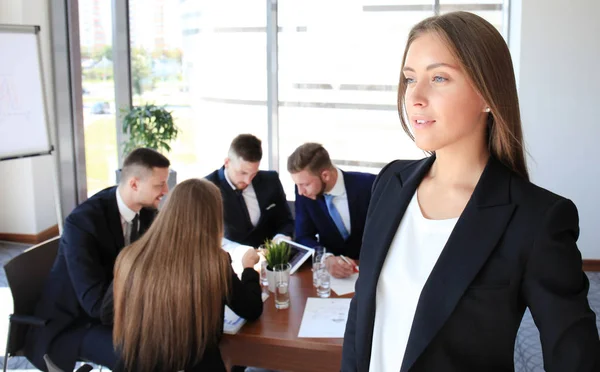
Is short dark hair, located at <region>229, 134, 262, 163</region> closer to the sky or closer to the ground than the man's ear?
closer to the sky

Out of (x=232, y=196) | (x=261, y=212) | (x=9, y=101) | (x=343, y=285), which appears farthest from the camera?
(x=9, y=101)

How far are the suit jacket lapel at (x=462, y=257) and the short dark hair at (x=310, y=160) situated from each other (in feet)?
7.72

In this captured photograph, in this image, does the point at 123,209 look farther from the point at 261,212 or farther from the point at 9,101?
the point at 9,101

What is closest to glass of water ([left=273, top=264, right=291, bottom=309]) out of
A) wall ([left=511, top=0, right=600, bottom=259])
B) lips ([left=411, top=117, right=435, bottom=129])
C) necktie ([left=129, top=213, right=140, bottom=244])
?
necktie ([left=129, top=213, right=140, bottom=244])

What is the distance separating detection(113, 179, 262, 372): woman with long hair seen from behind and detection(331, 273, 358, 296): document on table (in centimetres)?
55

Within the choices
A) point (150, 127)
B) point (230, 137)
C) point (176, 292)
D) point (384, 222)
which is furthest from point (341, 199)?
point (150, 127)

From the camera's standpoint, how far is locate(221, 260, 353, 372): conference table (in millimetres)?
2334

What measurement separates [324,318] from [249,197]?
5.39ft

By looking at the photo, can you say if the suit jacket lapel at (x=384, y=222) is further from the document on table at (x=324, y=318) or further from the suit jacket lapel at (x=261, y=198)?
the suit jacket lapel at (x=261, y=198)

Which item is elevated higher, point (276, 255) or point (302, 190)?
point (302, 190)

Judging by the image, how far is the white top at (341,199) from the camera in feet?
11.6

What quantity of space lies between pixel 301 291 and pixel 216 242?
23.9 inches

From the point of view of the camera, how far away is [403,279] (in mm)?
1153

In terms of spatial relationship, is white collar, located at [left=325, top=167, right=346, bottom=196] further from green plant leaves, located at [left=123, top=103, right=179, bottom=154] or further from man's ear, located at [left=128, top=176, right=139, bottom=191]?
green plant leaves, located at [left=123, top=103, right=179, bottom=154]
